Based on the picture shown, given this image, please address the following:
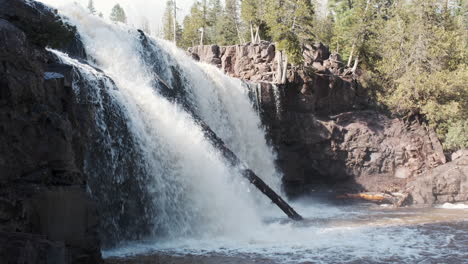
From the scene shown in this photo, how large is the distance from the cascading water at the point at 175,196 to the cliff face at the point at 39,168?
2440 mm

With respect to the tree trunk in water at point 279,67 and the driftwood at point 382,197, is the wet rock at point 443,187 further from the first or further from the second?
the tree trunk in water at point 279,67

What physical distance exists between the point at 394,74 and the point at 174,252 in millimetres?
23018

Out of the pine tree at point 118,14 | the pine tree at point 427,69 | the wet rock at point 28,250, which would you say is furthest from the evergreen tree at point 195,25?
the pine tree at point 118,14

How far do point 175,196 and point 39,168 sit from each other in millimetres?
5816

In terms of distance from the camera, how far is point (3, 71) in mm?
7715

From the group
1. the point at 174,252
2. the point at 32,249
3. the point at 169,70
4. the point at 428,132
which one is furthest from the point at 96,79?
the point at 428,132

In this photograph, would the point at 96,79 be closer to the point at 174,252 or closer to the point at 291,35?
the point at 174,252

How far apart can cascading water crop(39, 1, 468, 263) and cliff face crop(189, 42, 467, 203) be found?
6.99 metres

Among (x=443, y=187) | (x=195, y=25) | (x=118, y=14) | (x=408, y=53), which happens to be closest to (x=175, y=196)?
(x=443, y=187)

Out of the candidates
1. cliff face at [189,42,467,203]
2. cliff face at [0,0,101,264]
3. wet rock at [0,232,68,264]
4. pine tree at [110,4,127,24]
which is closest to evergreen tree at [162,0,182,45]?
pine tree at [110,4,127,24]

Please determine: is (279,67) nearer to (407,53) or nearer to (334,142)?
(334,142)

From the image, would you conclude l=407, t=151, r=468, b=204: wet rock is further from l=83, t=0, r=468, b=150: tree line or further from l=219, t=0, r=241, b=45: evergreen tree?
l=219, t=0, r=241, b=45: evergreen tree

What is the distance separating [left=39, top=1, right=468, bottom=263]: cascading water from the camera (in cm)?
1119

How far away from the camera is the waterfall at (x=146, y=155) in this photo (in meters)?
11.7
